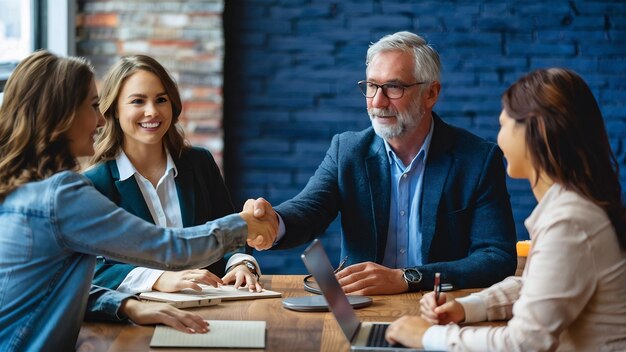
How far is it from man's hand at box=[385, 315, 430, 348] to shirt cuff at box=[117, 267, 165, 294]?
→ 79cm

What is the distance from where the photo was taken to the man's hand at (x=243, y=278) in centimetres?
267

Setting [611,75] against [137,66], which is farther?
[611,75]

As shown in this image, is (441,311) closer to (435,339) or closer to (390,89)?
(435,339)

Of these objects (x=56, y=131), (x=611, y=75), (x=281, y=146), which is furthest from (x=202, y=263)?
(x=611, y=75)

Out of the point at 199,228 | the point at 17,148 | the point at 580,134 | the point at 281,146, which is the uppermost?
the point at 580,134

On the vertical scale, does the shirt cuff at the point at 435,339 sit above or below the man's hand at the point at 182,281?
above

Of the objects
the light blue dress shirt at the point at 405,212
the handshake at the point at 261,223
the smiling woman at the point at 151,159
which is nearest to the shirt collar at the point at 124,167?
the smiling woman at the point at 151,159

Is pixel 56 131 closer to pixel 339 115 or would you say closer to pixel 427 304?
pixel 427 304

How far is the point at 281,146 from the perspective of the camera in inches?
184

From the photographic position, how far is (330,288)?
2119 mm

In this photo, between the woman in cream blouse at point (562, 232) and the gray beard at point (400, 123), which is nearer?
the woman in cream blouse at point (562, 232)

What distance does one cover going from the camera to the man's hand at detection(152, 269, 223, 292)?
254 cm

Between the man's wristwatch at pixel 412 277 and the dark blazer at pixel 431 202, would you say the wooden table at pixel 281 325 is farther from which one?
the dark blazer at pixel 431 202

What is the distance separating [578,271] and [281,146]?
2.98m
